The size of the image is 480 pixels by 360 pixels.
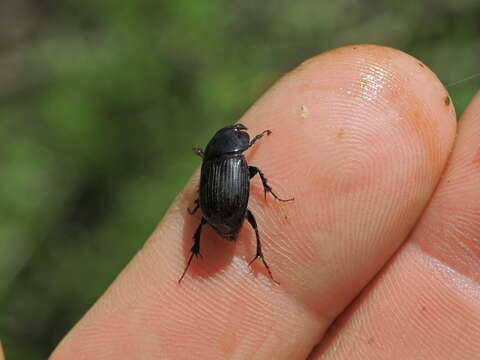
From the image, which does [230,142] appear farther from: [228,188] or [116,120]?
[116,120]

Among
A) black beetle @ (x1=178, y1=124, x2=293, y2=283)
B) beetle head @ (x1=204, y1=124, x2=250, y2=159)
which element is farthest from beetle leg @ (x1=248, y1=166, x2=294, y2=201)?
beetle head @ (x1=204, y1=124, x2=250, y2=159)

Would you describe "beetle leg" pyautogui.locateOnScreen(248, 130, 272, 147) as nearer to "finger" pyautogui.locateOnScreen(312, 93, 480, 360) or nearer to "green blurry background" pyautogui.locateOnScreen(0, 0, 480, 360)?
"finger" pyautogui.locateOnScreen(312, 93, 480, 360)

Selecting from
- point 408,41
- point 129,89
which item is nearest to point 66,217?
point 129,89

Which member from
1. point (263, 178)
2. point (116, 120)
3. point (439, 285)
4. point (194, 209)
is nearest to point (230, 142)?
point (263, 178)

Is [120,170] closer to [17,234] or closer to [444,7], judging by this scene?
[17,234]

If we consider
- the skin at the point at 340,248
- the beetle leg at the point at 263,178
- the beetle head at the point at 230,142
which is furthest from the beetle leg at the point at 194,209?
the beetle leg at the point at 263,178
